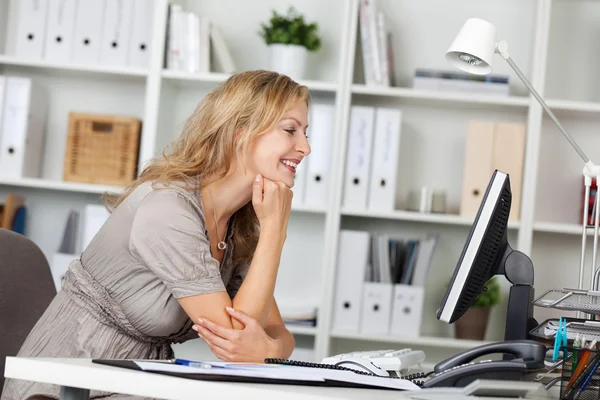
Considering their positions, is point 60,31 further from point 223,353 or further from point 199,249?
point 223,353

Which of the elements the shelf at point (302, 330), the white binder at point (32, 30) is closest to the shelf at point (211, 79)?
the white binder at point (32, 30)

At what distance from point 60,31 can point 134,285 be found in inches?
72.7

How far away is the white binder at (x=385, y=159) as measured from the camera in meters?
3.04

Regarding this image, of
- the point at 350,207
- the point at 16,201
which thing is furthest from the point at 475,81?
the point at 16,201

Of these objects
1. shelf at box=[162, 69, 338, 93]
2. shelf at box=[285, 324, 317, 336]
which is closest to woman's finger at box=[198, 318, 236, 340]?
shelf at box=[285, 324, 317, 336]

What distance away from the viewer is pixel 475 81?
3117mm

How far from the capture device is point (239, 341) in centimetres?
147

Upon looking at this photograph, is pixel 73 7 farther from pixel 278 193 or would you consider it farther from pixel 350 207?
pixel 278 193

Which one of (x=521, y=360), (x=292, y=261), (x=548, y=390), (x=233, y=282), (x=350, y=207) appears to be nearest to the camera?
(x=521, y=360)

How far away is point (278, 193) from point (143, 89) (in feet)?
5.85

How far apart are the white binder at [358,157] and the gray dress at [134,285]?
142 centimetres

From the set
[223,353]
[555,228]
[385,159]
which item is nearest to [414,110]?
[385,159]

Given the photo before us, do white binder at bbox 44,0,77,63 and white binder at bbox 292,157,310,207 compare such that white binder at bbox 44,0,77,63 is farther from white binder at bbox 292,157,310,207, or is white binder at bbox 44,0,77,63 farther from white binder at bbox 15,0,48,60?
white binder at bbox 292,157,310,207

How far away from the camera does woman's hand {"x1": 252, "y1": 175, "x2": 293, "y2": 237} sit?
5.68ft
